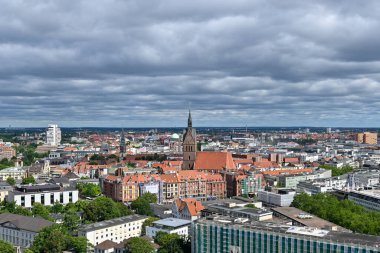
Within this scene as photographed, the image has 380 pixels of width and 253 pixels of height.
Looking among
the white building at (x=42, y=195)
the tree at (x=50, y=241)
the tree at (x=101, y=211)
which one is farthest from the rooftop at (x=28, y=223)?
the white building at (x=42, y=195)

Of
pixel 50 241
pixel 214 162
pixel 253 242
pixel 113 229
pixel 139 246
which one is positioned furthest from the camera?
pixel 214 162

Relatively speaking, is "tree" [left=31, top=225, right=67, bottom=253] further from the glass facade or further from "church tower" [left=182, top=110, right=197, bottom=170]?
"church tower" [left=182, top=110, right=197, bottom=170]

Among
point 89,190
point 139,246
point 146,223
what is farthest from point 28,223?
point 89,190

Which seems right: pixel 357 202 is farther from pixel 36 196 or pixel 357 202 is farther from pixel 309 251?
pixel 36 196

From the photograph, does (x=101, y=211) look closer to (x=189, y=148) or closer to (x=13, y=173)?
(x=189, y=148)

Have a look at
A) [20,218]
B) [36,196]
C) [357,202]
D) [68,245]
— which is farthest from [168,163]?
[68,245]

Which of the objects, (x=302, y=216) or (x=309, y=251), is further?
(x=302, y=216)

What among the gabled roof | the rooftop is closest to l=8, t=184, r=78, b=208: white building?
the rooftop
